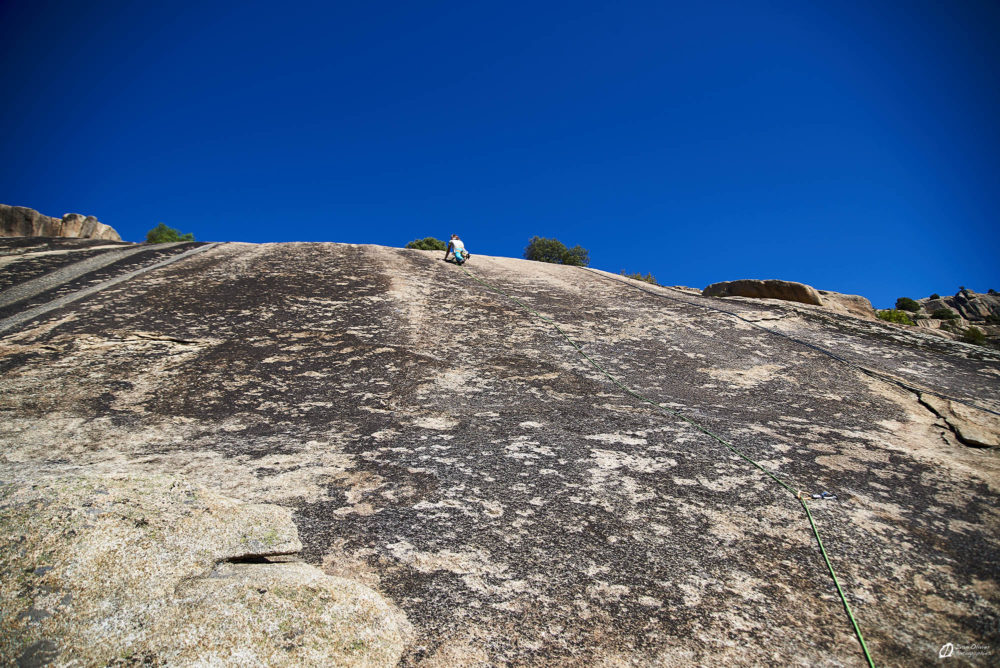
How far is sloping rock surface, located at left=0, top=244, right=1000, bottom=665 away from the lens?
7.16 ft

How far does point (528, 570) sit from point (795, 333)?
5.97m

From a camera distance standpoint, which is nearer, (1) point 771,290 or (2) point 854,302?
(1) point 771,290

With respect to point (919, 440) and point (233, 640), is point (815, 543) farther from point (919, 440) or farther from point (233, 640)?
point (233, 640)

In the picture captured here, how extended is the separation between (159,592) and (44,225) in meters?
18.3

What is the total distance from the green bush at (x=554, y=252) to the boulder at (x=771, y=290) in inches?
1162

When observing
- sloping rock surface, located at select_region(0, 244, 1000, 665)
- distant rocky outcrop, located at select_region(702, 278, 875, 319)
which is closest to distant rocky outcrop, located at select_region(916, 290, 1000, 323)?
distant rocky outcrop, located at select_region(702, 278, 875, 319)

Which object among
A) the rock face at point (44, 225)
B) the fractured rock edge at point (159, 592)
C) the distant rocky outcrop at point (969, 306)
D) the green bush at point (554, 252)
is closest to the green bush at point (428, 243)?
the green bush at point (554, 252)

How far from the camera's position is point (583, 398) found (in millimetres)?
4633

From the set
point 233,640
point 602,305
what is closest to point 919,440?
point 602,305

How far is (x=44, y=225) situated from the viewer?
1462 centimetres

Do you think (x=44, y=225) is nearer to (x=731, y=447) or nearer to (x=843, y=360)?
(x=731, y=447)

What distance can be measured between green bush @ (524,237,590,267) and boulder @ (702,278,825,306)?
29515 mm

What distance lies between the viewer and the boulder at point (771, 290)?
29.1ft
